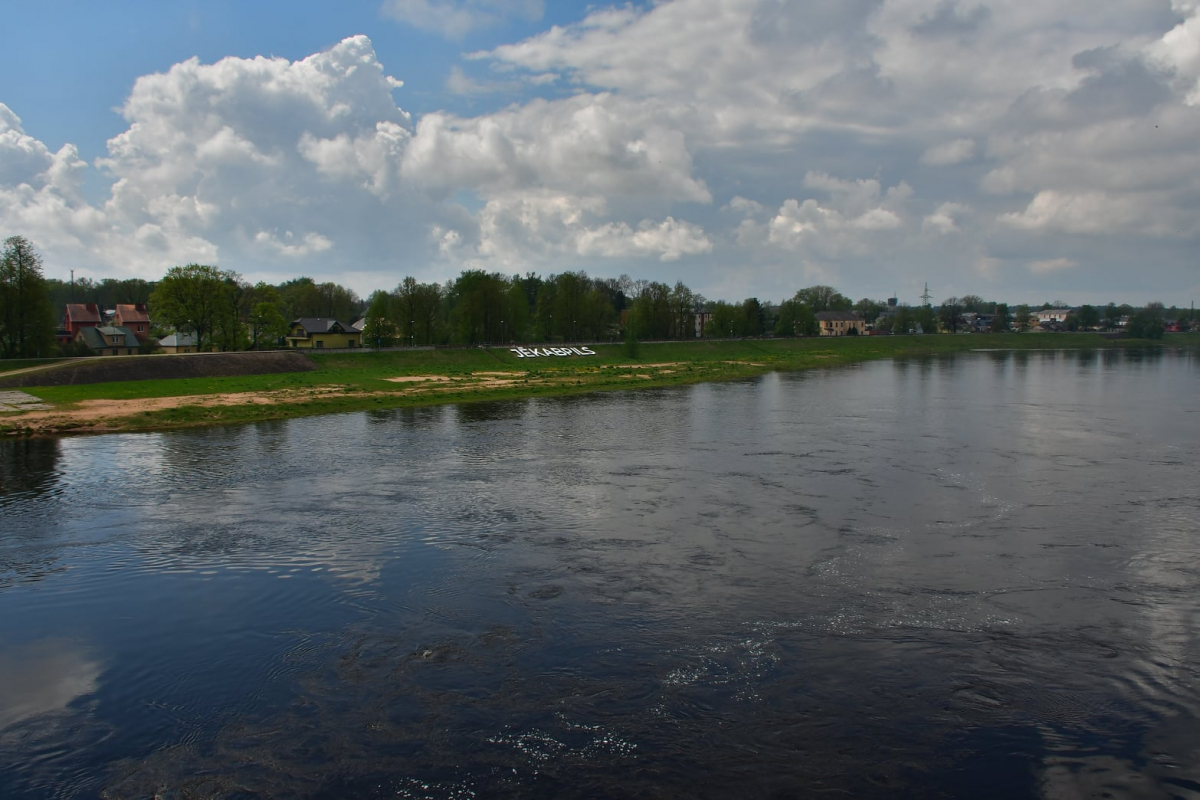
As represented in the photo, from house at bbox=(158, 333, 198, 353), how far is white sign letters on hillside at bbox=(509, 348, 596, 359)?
1748 inches

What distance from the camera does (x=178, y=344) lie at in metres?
105

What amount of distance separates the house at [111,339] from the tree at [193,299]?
24278 mm

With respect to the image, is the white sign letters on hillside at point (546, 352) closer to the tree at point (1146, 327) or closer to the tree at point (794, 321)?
the tree at point (794, 321)

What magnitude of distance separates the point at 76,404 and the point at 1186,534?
2250 inches

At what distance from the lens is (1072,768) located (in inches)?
432

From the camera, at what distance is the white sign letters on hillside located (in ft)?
325

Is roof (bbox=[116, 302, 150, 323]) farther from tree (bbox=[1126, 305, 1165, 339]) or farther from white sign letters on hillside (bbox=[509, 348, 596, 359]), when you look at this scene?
tree (bbox=[1126, 305, 1165, 339])

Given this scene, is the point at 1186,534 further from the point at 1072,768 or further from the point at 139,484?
the point at 139,484

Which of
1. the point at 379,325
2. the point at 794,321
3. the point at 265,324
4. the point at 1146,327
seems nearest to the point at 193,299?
the point at 265,324

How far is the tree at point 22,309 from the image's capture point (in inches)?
2923

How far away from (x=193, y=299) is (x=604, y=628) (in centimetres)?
8559

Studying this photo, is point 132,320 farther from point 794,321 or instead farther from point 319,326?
point 794,321

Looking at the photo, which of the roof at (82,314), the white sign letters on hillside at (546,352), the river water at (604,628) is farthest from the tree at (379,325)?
the river water at (604,628)

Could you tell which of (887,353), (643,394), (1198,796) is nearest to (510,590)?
(1198,796)
